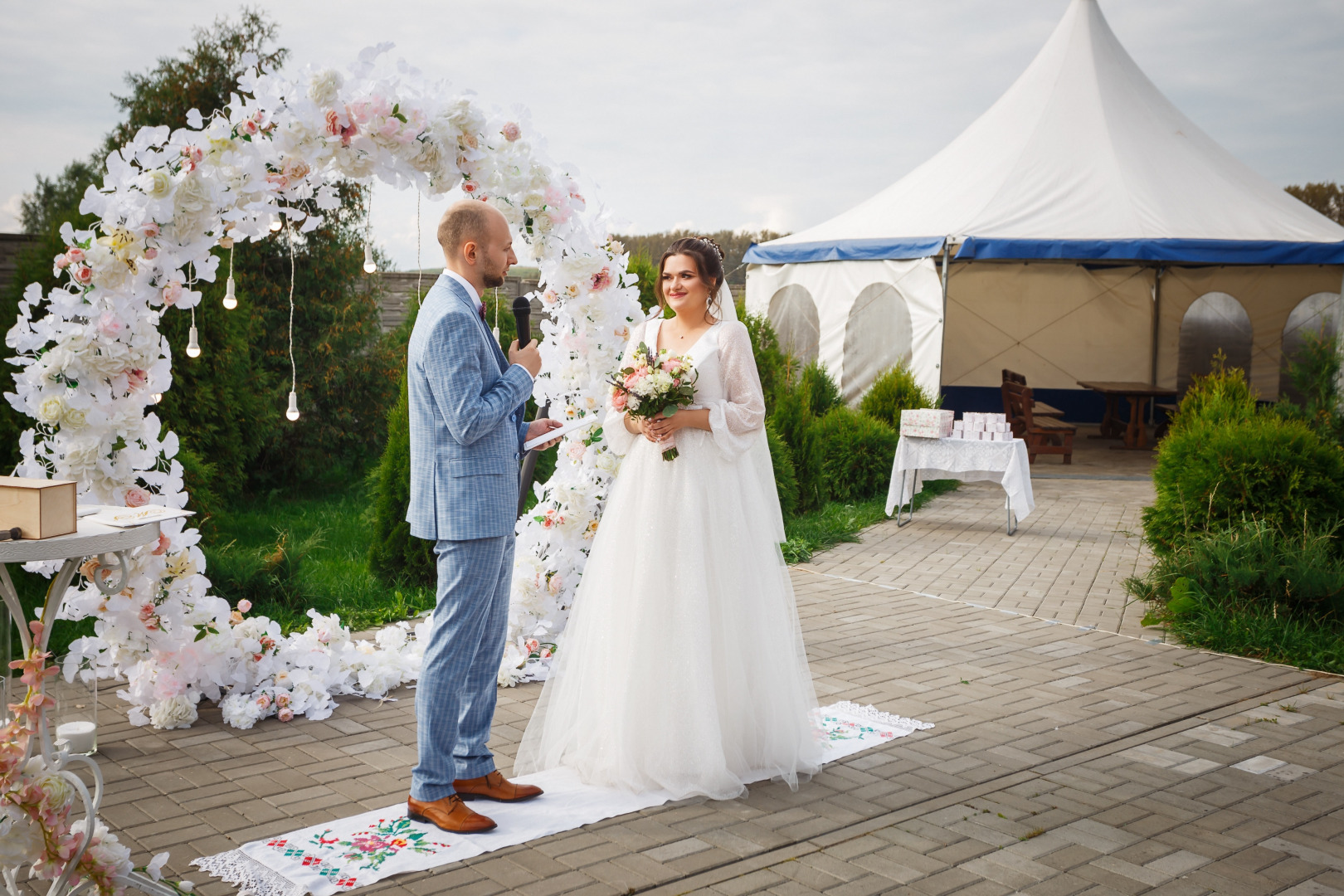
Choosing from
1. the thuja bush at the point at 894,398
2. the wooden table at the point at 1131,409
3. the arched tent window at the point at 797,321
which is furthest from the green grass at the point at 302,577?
the wooden table at the point at 1131,409

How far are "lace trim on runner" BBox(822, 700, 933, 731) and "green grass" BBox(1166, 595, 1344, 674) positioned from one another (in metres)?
2.34

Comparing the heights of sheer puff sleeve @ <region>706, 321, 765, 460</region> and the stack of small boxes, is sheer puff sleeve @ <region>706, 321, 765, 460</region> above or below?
above

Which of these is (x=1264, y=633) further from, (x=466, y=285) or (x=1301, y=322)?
(x=1301, y=322)

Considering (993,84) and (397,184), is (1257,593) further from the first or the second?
(993,84)

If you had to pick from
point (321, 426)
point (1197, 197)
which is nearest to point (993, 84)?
point (1197, 197)

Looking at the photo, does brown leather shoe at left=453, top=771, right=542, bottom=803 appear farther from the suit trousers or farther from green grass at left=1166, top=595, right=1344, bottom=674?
green grass at left=1166, top=595, right=1344, bottom=674

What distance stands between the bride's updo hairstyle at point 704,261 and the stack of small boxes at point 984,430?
222 inches

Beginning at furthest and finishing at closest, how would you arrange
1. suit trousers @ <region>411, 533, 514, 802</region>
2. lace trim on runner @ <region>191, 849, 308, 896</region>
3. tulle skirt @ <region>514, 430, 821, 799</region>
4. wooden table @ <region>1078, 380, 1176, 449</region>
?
wooden table @ <region>1078, 380, 1176, 449</region> < tulle skirt @ <region>514, 430, 821, 799</region> < suit trousers @ <region>411, 533, 514, 802</region> < lace trim on runner @ <region>191, 849, 308, 896</region>

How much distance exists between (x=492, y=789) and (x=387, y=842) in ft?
1.43

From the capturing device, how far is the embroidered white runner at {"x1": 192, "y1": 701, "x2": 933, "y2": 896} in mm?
3160

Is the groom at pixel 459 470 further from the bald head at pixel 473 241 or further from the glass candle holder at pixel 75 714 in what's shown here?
the glass candle holder at pixel 75 714

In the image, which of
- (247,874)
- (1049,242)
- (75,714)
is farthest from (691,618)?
(1049,242)

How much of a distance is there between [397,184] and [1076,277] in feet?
50.5

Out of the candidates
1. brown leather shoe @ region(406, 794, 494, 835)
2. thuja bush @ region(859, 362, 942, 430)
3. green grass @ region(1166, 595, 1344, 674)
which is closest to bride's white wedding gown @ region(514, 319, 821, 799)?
brown leather shoe @ region(406, 794, 494, 835)
